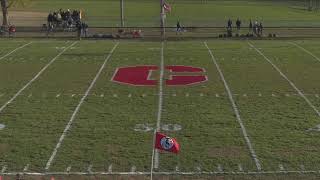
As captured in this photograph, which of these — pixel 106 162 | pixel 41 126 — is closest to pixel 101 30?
pixel 41 126

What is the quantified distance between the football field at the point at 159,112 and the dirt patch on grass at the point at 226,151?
2 centimetres

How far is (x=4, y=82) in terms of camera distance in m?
23.8

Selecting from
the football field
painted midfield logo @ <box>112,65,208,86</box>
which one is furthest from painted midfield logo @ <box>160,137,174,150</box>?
painted midfield logo @ <box>112,65,208,86</box>

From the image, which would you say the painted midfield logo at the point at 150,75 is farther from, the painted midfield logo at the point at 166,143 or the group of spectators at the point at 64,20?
the group of spectators at the point at 64,20

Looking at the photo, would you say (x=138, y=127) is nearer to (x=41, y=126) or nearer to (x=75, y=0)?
(x=41, y=126)

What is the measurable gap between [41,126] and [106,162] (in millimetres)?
3890

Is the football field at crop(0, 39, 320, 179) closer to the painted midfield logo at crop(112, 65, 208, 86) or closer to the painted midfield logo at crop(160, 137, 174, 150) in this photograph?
the painted midfield logo at crop(112, 65, 208, 86)

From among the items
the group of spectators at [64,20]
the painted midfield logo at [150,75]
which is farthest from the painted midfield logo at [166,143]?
the group of spectators at [64,20]

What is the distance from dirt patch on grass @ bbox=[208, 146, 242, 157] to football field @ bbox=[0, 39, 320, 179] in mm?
24

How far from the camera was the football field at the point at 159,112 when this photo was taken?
14289 millimetres

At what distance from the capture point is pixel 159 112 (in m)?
19.1

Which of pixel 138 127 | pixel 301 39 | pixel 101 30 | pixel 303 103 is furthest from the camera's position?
pixel 101 30

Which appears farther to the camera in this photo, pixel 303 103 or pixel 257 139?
pixel 303 103

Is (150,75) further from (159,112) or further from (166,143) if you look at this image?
(166,143)
